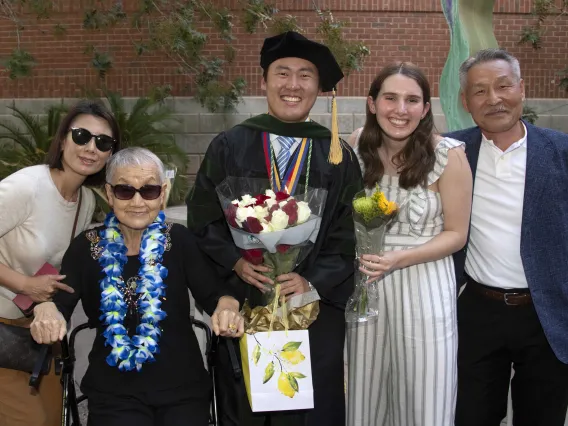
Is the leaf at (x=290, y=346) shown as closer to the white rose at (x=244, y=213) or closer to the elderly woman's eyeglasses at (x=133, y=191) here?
the white rose at (x=244, y=213)

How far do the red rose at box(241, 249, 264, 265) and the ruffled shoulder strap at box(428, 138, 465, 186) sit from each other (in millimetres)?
902

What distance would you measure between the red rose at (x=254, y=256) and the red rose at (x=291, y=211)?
9.4 inches

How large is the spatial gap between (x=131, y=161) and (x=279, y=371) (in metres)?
1.18

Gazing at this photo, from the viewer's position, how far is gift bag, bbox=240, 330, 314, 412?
268 cm

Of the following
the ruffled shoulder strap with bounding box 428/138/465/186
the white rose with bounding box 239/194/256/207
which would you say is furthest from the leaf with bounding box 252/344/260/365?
the ruffled shoulder strap with bounding box 428/138/465/186

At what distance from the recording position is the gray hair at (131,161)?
2.98m

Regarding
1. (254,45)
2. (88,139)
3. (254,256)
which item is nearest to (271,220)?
(254,256)

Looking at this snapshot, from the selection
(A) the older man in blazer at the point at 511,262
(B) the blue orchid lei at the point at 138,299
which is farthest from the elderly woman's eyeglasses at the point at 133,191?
(A) the older man in blazer at the point at 511,262

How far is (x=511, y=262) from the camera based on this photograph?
10.3ft

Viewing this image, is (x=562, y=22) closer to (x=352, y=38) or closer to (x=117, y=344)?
(x=352, y=38)

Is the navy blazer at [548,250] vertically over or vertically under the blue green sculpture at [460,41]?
under

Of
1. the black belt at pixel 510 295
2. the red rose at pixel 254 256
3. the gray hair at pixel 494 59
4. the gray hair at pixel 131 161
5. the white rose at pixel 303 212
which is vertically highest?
the gray hair at pixel 494 59

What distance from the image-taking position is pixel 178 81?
39.2 feet

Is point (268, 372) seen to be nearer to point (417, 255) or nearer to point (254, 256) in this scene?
point (254, 256)
